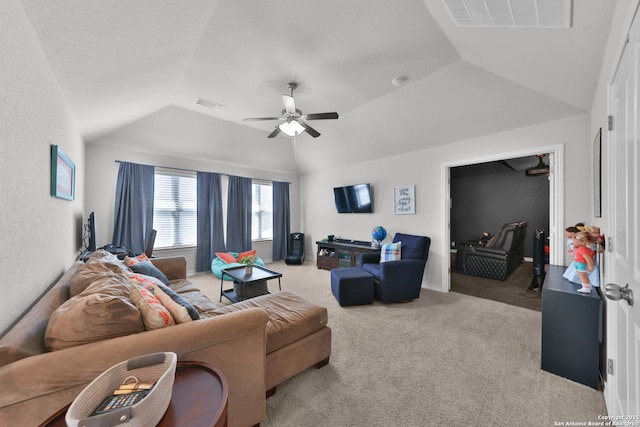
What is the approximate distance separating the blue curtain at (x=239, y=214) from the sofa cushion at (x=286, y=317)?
3579 mm

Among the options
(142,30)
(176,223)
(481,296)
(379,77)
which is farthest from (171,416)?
(176,223)

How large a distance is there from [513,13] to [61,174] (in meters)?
3.48

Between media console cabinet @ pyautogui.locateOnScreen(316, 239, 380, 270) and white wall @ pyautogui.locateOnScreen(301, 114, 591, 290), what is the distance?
305mm

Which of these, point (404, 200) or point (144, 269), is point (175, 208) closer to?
point (144, 269)

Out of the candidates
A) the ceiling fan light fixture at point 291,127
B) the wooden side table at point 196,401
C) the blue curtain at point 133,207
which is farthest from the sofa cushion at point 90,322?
the blue curtain at point 133,207

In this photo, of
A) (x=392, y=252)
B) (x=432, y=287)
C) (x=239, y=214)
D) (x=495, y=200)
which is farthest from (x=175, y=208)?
(x=495, y=200)

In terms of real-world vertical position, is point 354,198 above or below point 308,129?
below

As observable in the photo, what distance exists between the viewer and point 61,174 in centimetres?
194

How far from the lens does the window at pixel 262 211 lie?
612cm

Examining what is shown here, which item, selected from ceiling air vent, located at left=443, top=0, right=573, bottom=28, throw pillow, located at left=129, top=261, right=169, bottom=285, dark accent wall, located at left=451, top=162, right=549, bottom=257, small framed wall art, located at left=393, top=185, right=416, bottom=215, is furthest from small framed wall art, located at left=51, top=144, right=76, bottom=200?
dark accent wall, located at left=451, top=162, right=549, bottom=257

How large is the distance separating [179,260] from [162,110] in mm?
2439

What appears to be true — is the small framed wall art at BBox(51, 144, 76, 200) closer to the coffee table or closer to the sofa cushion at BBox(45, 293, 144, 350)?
the sofa cushion at BBox(45, 293, 144, 350)

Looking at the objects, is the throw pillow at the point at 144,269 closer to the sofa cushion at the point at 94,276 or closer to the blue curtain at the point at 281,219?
the sofa cushion at the point at 94,276

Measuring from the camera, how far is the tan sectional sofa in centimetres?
87
